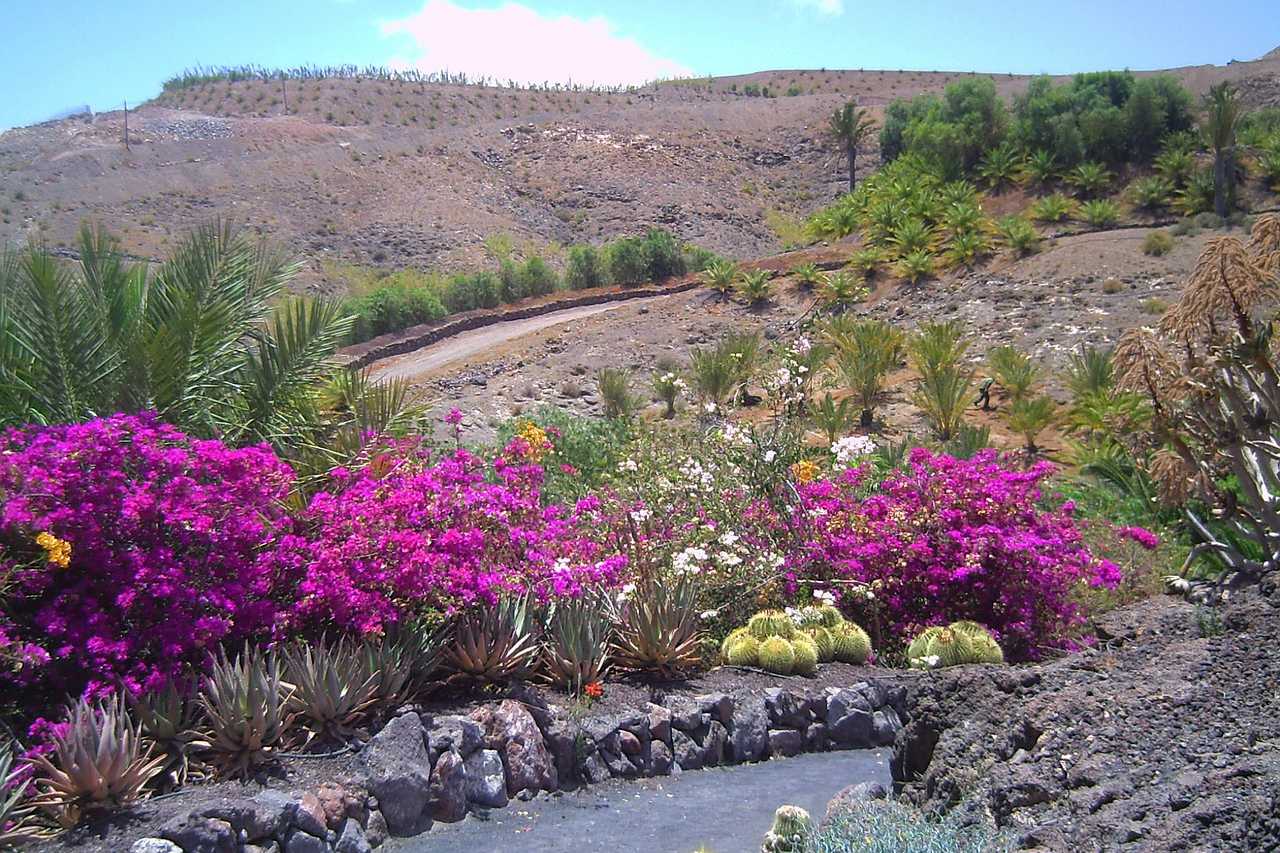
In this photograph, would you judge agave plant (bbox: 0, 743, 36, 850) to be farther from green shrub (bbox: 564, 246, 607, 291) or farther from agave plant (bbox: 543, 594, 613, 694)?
green shrub (bbox: 564, 246, 607, 291)

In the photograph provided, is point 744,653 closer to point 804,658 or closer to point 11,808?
point 804,658

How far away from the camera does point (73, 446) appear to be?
16.9 ft

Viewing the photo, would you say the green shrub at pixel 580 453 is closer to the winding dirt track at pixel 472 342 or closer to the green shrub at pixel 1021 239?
the winding dirt track at pixel 472 342

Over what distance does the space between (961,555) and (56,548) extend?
19.0ft

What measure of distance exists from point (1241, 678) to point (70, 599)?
5088 millimetres

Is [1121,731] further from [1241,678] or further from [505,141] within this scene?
[505,141]

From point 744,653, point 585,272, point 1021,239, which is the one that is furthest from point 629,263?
point 744,653

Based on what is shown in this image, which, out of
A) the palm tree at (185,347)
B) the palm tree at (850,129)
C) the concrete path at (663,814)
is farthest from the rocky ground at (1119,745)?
the palm tree at (850,129)

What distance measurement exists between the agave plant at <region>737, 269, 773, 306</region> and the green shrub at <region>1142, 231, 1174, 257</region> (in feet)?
30.1

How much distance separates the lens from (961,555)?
7879 millimetres

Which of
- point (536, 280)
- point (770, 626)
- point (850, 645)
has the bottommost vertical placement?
point (850, 645)

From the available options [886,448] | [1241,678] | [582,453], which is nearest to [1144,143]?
[886,448]

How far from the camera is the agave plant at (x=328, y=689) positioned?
5.33 meters

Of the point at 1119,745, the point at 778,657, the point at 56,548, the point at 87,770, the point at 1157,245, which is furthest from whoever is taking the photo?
the point at 1157,245
